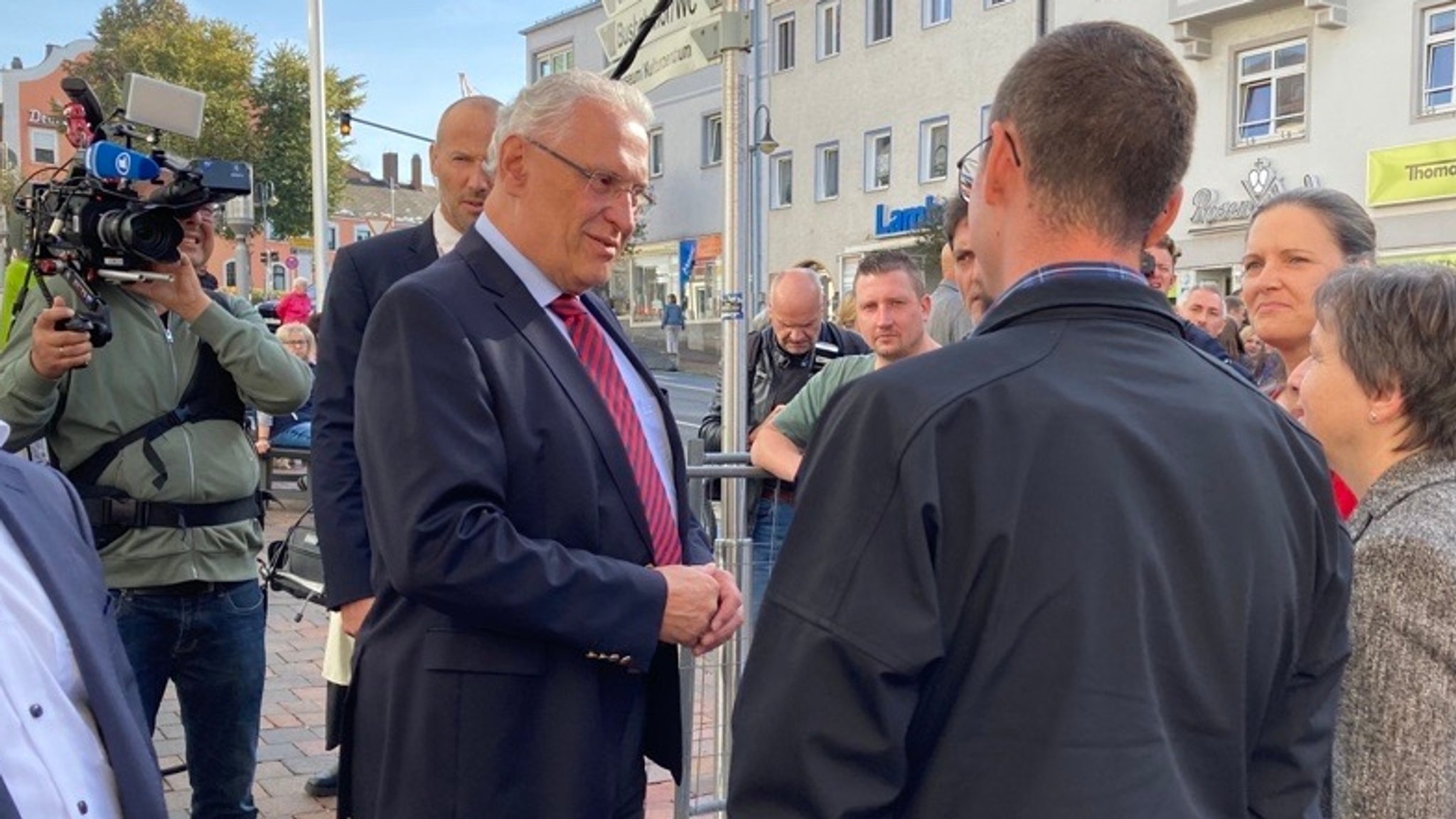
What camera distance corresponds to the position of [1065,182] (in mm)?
1396

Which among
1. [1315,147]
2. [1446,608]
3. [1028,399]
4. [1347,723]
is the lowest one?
[1347,723]

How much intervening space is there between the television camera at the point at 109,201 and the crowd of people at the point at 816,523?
3.9 inches

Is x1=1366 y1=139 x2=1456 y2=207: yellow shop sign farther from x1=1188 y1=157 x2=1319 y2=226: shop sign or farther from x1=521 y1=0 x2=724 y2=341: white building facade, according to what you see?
x1=521 y1=0 x2=724 y2=341: white building facade

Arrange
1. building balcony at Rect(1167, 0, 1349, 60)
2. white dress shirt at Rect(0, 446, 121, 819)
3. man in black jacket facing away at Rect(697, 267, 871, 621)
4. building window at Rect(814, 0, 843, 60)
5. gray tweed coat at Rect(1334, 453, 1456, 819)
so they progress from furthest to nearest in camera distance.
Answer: building window at Rect(814, 0, 843, 60) < building balcony at Rect(1167, 0, 1349, 60) < man in black jacket facing away at Rect(697, 267, 871, 621) < gray tweed coat at Rect(1334, 453, 1456, 819) < white dress shirt at Rect(0, 446, 121, 819)

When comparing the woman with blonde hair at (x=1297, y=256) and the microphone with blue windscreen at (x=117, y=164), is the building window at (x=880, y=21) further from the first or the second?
the microphone with blue windscreen at (x=117, y=164)

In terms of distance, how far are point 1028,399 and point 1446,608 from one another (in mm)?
991

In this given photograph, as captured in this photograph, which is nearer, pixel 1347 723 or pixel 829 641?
pixel 829 641

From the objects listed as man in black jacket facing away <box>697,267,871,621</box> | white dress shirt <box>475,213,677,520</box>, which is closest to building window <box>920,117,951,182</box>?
man in black jacket facing away <box>697,267,871,621</box>

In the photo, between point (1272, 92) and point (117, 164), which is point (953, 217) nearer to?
point (117, 164)

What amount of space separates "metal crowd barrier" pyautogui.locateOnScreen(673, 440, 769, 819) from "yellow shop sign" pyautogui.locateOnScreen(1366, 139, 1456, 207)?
19.5 m

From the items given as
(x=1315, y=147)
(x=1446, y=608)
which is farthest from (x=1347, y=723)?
(x=1315, y=147)

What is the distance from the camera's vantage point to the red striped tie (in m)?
2.28

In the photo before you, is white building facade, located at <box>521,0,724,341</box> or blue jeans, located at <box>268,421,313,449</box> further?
white building facade, located at <box>521,0,724,341</box>

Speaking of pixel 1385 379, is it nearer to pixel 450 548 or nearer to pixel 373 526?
pixel 450 548
